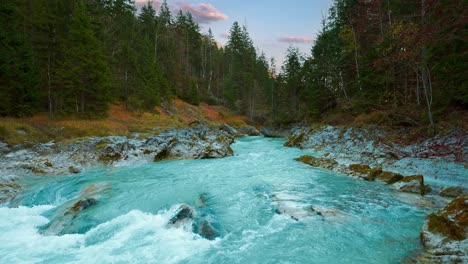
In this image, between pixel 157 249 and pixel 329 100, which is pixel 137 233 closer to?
pixel 157 249

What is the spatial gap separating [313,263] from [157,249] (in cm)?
376

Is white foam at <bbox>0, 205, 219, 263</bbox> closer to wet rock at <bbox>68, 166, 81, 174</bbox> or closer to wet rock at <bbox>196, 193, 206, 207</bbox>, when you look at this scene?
wet rock at <bbox>196, 193, 206, 207</bbox>

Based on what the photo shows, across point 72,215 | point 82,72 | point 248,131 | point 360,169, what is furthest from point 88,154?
point 248,131

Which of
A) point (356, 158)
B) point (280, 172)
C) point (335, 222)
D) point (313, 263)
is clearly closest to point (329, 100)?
point (356, 158)

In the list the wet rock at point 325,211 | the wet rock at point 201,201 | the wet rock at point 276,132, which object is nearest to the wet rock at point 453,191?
the wet rock at point 325,211

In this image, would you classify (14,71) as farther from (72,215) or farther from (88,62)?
(72,215)

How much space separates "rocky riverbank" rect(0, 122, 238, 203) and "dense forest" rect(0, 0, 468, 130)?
8507 millimetres

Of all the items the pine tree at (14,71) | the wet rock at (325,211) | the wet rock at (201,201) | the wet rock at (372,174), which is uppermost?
the pine tree at (14,71)

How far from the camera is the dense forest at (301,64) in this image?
15219 mm

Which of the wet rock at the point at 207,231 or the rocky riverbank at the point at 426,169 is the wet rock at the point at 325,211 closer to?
the rocky riverbank at the point at 426,169

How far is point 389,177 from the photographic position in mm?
12117

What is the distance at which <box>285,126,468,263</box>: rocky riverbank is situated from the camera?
5785 mm

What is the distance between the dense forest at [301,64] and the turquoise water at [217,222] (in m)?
8.99

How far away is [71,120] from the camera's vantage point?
26266mm
